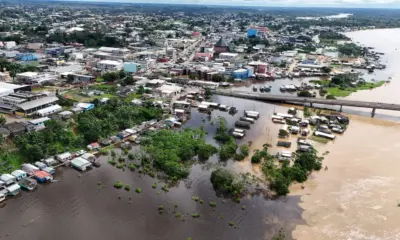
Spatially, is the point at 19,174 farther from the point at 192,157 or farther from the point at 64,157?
the point at 192,157

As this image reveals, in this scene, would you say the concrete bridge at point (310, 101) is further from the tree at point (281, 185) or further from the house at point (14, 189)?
the house at point (14, 189)

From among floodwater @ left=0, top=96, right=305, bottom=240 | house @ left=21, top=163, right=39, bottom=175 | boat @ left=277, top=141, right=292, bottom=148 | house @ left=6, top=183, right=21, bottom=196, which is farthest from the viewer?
boat @ left=277, top=141, right=292, bottom=148

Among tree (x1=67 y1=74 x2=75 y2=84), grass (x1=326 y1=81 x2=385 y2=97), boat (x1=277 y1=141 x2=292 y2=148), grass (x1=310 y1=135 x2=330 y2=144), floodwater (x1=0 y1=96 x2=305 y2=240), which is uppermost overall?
tree (x1=67 y1=74 x2=75 y2=84)

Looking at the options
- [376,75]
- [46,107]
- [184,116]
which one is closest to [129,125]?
[184,116]

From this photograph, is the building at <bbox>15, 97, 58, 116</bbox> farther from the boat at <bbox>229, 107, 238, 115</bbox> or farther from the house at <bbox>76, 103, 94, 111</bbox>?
the boat at <bbox>229, 107, 238, 115</bbox>

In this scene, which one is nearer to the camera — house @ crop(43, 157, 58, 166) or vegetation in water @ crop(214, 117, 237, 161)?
house @ crop(43, 157, 58, 166)

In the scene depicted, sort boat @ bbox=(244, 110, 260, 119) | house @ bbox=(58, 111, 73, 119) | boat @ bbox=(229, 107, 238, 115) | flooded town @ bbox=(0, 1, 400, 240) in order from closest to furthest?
flooded town @ bbox=(0, 1, 400, 240)
house @ bbox=(58, 111, 73, 119)
boat @ bbox=(244, 110, 260, 119)
boat @ bbox=(229, 107, 238, 115)

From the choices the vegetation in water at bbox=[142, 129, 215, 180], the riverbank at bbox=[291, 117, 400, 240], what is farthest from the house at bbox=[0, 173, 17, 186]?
the riverbank at bbox=[291, 117, 400, 240]

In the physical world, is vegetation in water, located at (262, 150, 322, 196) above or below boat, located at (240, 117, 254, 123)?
above
